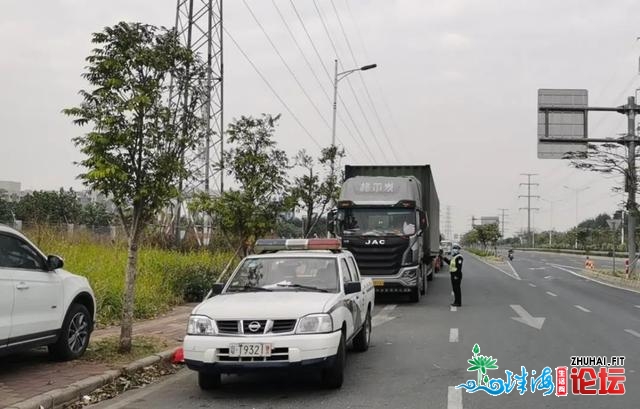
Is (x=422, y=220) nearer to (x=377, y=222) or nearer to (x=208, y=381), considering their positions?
(x=377, y=222)

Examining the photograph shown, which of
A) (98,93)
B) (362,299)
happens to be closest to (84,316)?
(98,93)

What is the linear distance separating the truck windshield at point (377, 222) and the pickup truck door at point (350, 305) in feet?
29.5

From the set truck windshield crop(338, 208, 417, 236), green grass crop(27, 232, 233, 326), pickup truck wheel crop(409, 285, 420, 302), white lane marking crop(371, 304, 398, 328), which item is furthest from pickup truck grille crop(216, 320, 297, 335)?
pickup truck wheel crop(409, 285, 420, 302)

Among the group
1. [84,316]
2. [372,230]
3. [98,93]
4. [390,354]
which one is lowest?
[390,354]

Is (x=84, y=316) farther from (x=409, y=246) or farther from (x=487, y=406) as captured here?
(x=409, y=246)

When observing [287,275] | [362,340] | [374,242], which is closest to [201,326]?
[287,275]

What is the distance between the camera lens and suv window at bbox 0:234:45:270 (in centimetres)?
732

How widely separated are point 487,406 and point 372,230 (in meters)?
11.7

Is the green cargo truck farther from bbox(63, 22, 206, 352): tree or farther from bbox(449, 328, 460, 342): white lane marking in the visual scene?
bbox(63, 22, 206, 352): tree

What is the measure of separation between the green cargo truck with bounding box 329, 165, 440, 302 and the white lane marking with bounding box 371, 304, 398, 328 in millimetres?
769

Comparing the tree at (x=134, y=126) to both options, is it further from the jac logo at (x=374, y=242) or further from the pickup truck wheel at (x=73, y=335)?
the jac logo at (x=374, y=242)

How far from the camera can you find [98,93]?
8.48 meters

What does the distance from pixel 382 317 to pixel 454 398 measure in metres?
8.25

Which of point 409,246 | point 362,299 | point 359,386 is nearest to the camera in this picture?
point 359,386
